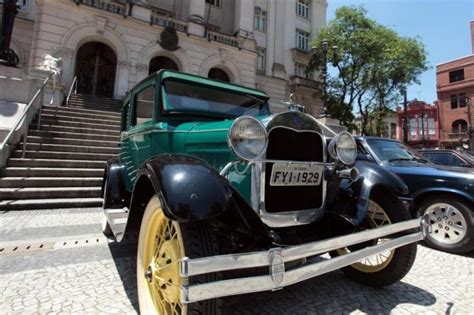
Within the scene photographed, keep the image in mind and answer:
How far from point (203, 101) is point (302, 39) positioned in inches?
1089

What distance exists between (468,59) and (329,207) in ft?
152

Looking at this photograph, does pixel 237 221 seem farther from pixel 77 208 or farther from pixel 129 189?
pixel 77 208

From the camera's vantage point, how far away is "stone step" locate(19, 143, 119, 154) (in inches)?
297

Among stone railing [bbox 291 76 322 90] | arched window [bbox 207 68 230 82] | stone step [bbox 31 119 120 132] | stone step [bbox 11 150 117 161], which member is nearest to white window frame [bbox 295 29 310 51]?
stone railing [bbox 291 76 322 90]

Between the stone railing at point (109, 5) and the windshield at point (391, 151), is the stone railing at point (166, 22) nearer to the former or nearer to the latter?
the stone railing at point (109, 5)

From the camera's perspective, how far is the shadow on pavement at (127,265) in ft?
8.70

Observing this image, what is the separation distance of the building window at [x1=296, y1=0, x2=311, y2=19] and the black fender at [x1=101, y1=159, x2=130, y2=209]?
28606 millimetres

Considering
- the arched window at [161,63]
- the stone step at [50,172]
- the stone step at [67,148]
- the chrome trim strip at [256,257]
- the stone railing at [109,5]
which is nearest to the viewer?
the chrome trim strip at [256,257]

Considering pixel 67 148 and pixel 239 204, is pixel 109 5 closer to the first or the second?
pixel 67 148

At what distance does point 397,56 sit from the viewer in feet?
65.8

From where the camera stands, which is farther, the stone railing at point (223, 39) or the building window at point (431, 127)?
the building window at point (431, 127)

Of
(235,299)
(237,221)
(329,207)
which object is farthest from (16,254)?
(329,207)

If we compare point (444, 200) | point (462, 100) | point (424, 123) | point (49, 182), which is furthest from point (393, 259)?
point (424, 123)

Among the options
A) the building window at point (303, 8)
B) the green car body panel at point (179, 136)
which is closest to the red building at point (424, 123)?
the building window at point (303, 8)
